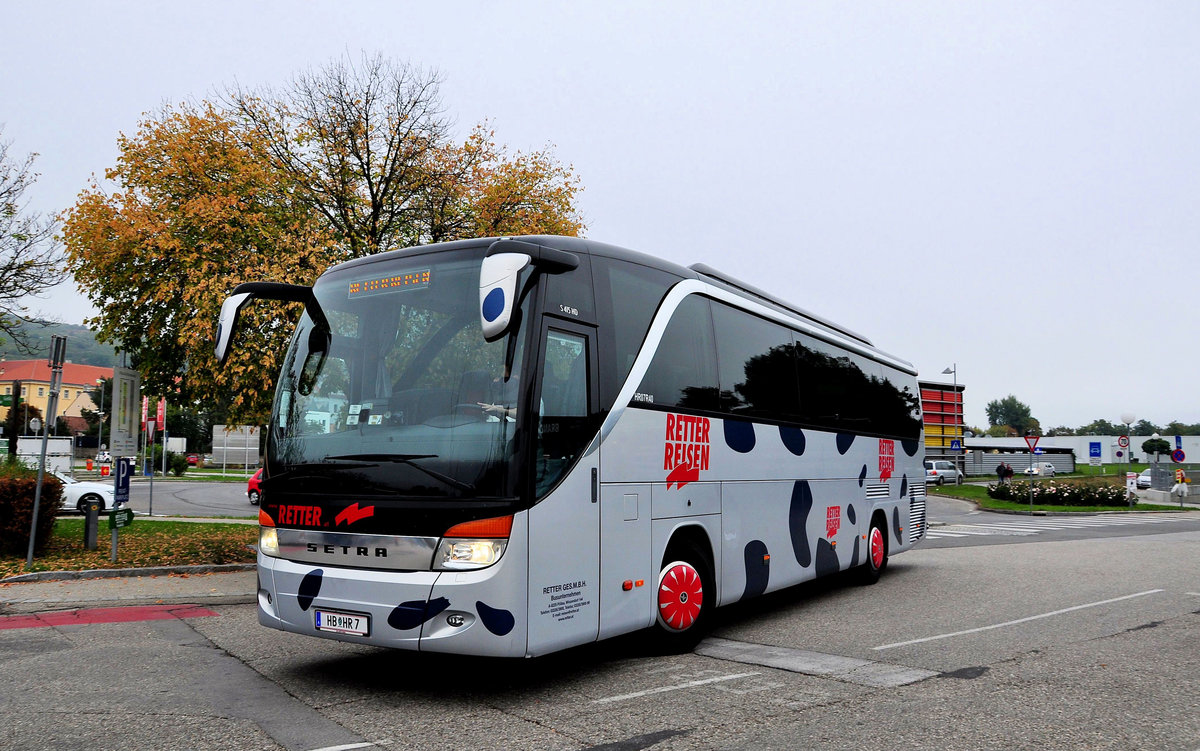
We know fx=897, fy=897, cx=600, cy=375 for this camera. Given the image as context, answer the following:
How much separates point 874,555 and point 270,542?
8.87 meters

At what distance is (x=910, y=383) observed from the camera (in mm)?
15547

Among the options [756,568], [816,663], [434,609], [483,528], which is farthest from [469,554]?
[756,568]

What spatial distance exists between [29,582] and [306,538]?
7839 mm

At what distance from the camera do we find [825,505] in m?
11.0

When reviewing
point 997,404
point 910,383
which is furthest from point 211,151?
point 997,404

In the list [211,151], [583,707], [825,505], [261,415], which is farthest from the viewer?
[211,151]

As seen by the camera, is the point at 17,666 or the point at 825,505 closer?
the point at 17,666

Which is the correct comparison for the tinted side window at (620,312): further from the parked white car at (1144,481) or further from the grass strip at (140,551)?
the parked white car at (1144,481)

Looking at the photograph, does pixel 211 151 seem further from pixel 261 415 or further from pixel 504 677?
pixel 504 677

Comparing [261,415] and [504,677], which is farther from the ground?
[261,415]

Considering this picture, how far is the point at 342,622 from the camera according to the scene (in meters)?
6.06

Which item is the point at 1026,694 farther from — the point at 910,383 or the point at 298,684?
the point at 910,383

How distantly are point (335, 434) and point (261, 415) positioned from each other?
8424 mm

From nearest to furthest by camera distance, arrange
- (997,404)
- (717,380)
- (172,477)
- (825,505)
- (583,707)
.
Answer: (583,707) → (717,380) → (825,505) → (172,477) → (997,404)
